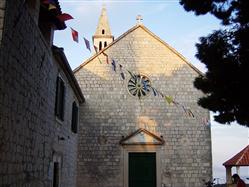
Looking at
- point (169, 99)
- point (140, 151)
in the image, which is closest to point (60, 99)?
point (140, 151)

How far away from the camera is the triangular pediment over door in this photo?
16.3 metres

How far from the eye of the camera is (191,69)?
17391 millimetres

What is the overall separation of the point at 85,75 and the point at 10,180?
11.6 m

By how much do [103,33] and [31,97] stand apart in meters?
22.4

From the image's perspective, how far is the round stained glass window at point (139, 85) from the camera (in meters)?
17.0

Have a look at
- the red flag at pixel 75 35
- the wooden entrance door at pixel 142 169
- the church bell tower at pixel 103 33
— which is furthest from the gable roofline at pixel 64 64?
the church bell tower at pixel 103 33

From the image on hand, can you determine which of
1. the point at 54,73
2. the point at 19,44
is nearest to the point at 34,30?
the point at 19,44

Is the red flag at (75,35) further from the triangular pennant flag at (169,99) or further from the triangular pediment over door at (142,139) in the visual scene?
the triangular pediment over door at (142,139)

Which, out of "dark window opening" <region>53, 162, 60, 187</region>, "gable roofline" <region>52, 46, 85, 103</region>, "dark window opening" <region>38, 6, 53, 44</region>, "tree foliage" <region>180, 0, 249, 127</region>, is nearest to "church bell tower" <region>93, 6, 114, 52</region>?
"gable roofline" <region>52, 46, 85, 103</region>

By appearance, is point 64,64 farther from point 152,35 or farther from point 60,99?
point 152,35

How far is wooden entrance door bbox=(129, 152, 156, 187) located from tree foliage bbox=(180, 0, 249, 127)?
8.66 metres

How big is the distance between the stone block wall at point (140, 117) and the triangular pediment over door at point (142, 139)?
0.76 ft

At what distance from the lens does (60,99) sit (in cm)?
1077

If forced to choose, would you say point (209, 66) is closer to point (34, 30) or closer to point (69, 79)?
point (34, 30)
